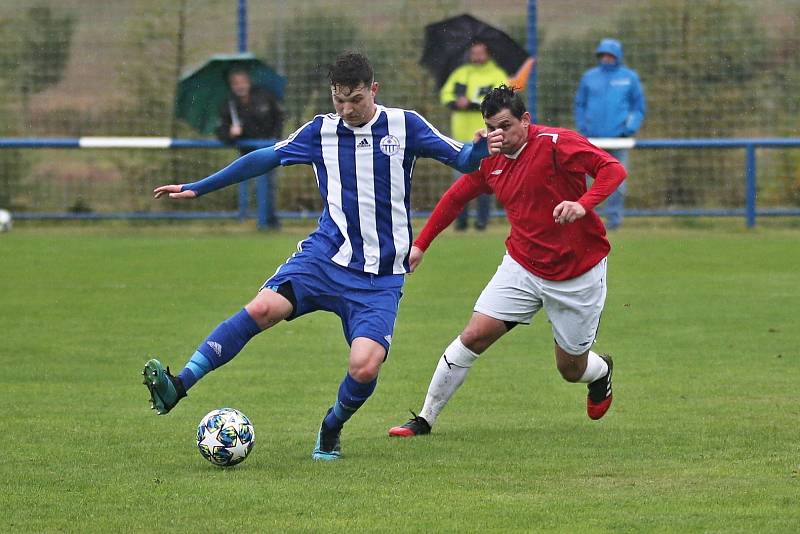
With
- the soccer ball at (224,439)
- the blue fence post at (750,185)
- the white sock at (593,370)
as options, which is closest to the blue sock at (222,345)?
the soccer ball at (224,439)

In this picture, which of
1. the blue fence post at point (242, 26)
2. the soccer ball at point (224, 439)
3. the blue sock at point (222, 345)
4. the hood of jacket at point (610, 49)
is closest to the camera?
the soccer ball at point (224, 439)

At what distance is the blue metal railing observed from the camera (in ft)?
58.6

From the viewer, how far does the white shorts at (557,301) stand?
7.04m

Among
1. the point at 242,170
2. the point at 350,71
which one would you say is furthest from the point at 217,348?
the point at 350,71

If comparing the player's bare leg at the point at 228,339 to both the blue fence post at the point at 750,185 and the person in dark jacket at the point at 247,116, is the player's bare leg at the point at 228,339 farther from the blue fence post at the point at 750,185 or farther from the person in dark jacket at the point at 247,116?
the blue fence post at the point at 750,185

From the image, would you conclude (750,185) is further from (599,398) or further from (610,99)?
(599,398)

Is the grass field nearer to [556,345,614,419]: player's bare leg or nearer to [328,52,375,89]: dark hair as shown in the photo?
[556,345,614,419]: player's bare leg

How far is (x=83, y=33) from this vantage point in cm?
1942

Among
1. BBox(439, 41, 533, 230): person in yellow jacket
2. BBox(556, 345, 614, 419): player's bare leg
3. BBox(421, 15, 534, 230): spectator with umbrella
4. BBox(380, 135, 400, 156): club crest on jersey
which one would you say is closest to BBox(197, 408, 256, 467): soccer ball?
BBox(380, 135, 400, 156): club crest on jersey

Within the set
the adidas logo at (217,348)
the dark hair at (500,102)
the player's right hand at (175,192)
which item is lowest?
the adidas logo at (217,348)

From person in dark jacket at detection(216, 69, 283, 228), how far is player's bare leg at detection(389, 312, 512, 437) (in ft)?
35.2

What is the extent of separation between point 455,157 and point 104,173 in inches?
503

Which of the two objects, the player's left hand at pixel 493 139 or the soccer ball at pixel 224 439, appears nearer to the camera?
the soccer ball at pixel 224 439

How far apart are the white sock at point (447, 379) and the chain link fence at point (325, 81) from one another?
11.5 m
